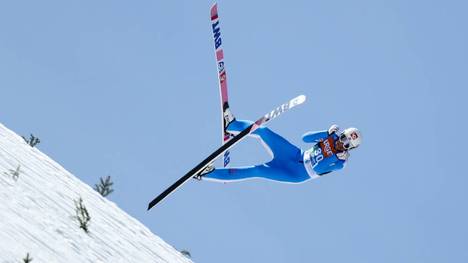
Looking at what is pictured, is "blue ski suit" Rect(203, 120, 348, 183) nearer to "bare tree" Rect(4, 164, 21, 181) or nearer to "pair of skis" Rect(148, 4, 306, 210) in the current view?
"pair of skis" Rect(148, 4, 306, 210)

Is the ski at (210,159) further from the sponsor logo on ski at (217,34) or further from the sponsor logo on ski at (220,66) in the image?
the sponsor logo on ski at (217,34)

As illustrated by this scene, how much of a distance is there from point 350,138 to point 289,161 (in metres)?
0.98

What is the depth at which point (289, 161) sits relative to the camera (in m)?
11.4

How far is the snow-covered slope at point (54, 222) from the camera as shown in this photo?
5.12 meters

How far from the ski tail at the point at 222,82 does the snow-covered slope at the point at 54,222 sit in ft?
8.81

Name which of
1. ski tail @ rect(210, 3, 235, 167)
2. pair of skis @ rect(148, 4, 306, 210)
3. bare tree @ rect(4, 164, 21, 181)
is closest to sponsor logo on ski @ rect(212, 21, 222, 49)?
ski tail @ rect(210, 3, 235, 167)

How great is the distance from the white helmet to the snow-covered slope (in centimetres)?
318

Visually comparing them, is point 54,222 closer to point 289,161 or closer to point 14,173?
point 14,173

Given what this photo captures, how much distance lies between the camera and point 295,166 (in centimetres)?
1140

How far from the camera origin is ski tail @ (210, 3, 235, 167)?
11.6 metres

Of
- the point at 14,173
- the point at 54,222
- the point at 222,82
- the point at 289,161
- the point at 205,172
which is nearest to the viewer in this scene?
the point at 54,222

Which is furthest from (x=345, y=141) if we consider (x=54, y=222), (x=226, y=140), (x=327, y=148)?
(x=54, y=222)

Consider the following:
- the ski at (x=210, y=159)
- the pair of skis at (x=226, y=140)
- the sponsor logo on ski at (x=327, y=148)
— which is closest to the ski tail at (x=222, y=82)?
the pair of skis at (x=226, y=140)

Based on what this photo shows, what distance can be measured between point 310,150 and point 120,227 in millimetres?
4090
